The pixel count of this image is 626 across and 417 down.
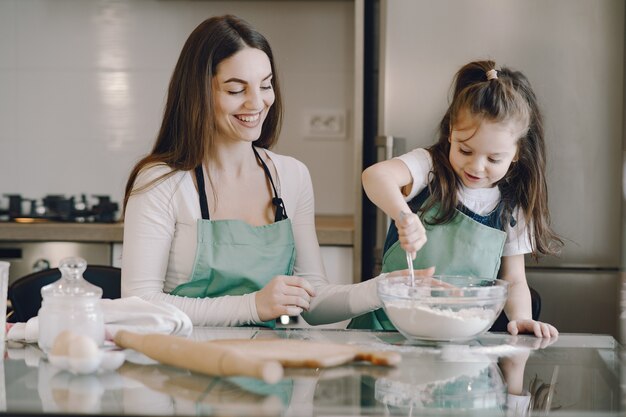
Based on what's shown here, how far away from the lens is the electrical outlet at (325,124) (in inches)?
120

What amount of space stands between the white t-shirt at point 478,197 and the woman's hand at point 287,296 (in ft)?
1.23

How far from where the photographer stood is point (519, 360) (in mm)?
1158

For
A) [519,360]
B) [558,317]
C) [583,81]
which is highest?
[583,81]

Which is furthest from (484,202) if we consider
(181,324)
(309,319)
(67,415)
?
(67,415)

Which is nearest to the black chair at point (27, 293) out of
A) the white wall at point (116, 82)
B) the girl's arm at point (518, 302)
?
the girl's arm at point (518, 302)

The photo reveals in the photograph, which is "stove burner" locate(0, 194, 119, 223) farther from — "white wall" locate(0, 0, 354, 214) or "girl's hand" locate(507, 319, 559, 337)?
"girl's hand" locate(507, 319, 559, 337)

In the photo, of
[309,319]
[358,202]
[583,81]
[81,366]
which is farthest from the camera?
[358,202]

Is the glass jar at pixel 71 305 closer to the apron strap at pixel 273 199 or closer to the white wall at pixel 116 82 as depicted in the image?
the apron strap at pixel 273 199

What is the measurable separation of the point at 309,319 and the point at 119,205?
5.06 feet

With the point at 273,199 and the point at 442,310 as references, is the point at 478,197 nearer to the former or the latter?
the point at 273,199

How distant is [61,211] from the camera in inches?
109

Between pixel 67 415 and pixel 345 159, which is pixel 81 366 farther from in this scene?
pixel 345 159

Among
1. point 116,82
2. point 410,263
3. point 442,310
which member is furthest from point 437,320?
point 116,82

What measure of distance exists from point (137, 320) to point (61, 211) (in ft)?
5.41
